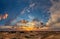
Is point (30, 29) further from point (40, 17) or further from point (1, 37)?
point (1, 37)

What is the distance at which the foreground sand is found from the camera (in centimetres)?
247

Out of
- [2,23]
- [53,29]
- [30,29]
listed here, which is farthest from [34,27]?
[2,23]

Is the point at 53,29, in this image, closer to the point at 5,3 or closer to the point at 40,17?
the point at 40,17

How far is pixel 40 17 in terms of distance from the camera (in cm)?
252

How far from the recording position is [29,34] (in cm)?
250

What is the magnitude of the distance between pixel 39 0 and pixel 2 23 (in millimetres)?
663

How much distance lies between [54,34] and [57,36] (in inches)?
2.1

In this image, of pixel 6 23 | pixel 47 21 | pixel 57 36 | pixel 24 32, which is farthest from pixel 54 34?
pixel 6 23

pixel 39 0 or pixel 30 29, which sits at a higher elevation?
pixel 39 0

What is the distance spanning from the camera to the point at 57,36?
2447mm

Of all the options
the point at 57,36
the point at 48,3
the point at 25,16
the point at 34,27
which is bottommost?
the point at 57,36

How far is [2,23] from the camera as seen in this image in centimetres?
253

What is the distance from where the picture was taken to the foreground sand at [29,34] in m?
2.47

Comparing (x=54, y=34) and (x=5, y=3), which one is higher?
(x=5, y=3)
